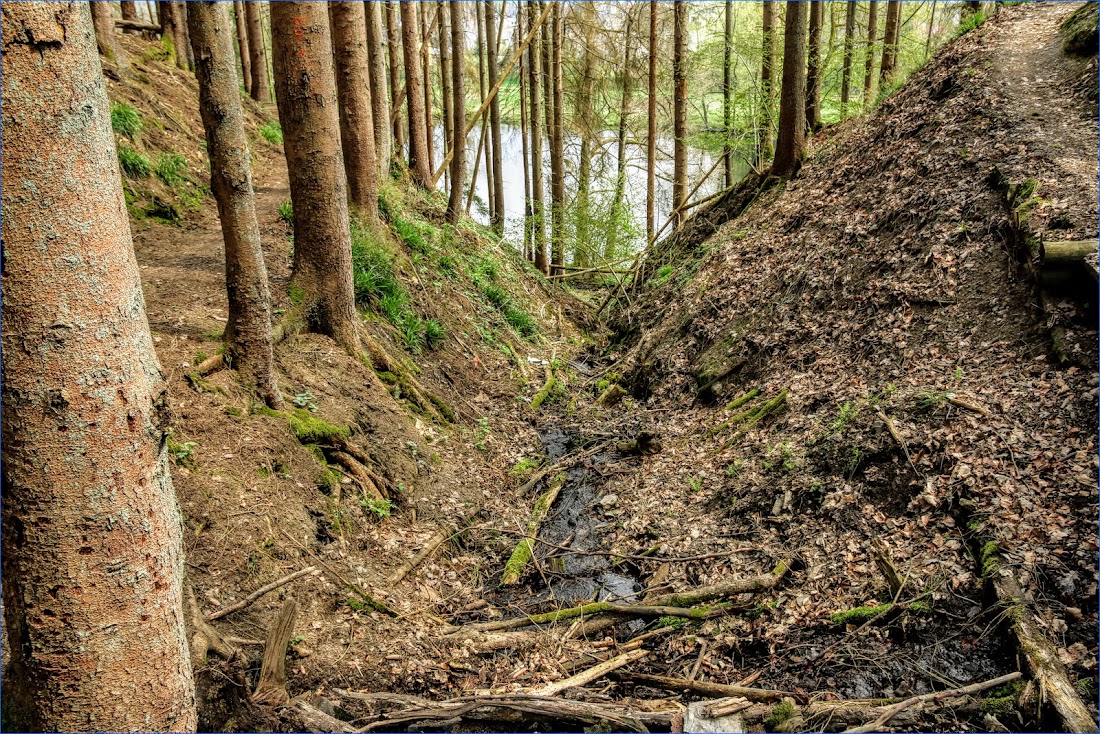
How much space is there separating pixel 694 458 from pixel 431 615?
368 centimetres

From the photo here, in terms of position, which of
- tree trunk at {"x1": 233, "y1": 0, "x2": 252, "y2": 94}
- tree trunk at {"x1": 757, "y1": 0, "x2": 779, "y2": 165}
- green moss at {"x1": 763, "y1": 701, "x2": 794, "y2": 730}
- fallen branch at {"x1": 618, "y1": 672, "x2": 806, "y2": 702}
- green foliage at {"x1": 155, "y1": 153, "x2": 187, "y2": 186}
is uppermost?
tree trunk at {"x1": 233, "y1": 0, "x2": 252, "y2": 94}

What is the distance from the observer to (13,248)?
210cm

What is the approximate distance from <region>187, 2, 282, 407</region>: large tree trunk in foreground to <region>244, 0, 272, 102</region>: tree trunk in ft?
42.5

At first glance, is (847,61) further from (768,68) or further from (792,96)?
(792,96)

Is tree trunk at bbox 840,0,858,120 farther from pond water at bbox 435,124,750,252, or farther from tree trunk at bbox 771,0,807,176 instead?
pond water at bbox 435,124,750,252

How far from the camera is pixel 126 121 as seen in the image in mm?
9586

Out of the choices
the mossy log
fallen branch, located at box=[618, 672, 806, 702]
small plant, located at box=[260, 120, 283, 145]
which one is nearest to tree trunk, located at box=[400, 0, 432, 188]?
small plant, located at box=[260, 120, 283, 145]

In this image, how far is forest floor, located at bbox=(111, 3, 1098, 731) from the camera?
4.02m

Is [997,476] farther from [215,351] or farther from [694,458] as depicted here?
[215,351]

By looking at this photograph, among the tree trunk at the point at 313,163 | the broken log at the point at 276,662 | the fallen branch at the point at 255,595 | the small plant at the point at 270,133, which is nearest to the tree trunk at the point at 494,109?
the small plant at the point at 270,133

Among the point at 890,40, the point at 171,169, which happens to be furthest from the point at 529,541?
the point at 890,40

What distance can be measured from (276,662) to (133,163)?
27.2ft

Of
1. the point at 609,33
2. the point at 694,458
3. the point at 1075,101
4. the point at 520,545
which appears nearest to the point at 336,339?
the point at 520,545

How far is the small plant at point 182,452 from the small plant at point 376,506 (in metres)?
1.50
